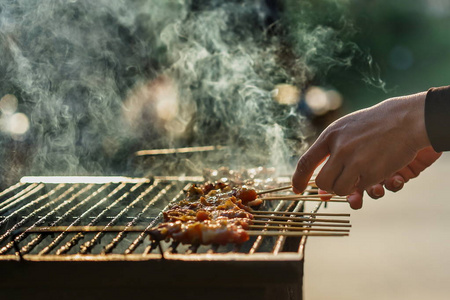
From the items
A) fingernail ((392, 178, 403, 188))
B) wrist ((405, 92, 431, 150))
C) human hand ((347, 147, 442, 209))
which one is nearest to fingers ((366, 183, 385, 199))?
human hand ((347, 147, 442, 209))

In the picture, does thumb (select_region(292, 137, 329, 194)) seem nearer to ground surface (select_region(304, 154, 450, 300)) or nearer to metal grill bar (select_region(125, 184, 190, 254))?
metal grill bar (select_region(125, 184, 190, 254))

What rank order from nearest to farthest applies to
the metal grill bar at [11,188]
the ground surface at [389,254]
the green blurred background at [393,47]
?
the metal grill bar at [11,188]
the ground surface at [389,254]
the green blurred background at [393,47]

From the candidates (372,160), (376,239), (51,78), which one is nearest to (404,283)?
(376,239)

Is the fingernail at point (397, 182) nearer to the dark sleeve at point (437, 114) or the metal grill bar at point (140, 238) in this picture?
the dark sleeve at point (437, 114)

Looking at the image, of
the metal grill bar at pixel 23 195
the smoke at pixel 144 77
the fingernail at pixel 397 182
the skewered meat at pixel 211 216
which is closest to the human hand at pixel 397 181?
the fingernail at pixel 397 182

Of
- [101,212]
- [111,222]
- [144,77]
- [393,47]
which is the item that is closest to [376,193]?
[111,222]

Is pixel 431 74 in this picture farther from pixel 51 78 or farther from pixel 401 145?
pixel 401 145

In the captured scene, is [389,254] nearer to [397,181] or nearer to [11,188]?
[397,181]
